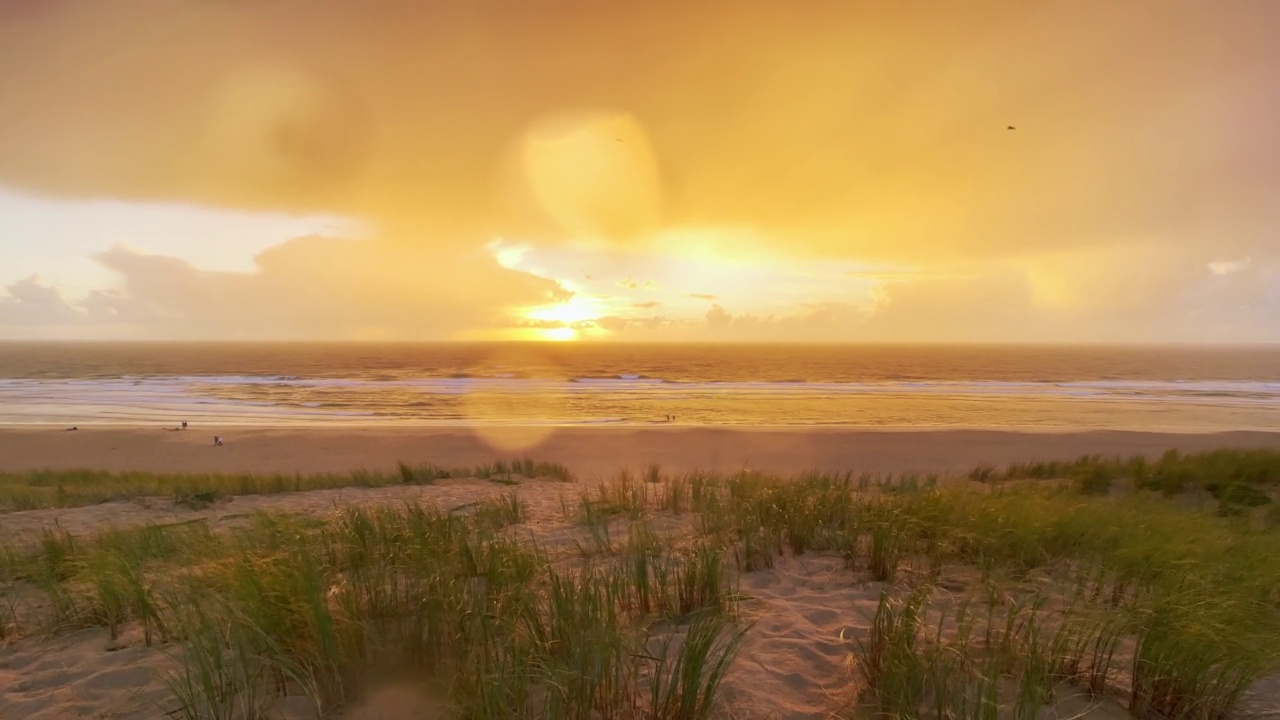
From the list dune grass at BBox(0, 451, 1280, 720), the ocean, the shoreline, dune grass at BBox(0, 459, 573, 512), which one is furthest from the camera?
the ocean

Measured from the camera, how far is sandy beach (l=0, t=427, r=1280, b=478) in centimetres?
1870

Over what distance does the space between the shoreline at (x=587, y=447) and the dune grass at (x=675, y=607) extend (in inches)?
398

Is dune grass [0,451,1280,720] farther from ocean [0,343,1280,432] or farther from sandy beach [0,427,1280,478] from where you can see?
ocean [0,343,1280,432]

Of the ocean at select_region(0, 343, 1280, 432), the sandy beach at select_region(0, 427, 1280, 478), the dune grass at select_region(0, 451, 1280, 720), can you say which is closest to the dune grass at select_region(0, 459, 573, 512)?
the sandy beach at select_region(0, 427, 1280, 478)

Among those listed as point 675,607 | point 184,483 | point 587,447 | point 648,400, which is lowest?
point 587,447

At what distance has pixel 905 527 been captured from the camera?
18.3 ft

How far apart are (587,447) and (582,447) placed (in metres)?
0.18

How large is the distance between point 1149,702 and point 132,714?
5482mm

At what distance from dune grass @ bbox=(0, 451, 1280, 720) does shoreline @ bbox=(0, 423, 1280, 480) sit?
1011 centimetres

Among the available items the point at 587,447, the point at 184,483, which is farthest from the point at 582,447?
the point at 184,483

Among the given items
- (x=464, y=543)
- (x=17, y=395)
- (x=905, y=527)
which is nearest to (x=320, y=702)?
(x=464, y=543)

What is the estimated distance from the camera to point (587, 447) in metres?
21.7

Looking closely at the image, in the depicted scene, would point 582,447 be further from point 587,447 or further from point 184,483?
point 184,483

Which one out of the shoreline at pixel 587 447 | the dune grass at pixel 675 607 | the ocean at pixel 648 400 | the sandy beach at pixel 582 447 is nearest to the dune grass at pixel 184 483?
the shoreline at pixel 587 447
